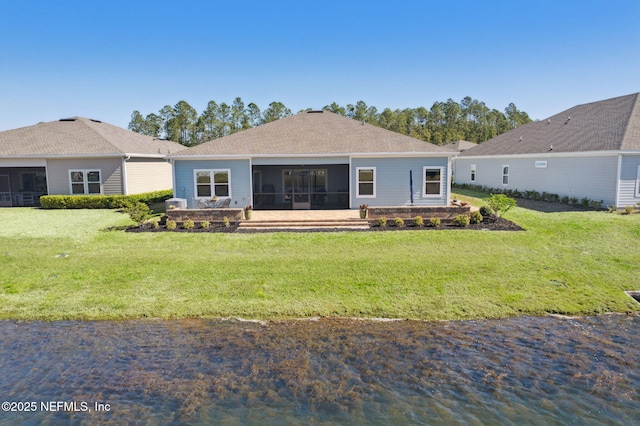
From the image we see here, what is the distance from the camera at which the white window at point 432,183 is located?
2067cm

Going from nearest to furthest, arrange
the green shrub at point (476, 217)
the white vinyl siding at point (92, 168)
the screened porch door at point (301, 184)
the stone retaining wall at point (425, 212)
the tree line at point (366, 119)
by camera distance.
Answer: the green shrub at point (476, 217)
the stone retaining wall at point (425, 212)
the screened porch door at point (301, 184)
the white vinyl siding at point (92, 168)
the tree line at point (366, 119)

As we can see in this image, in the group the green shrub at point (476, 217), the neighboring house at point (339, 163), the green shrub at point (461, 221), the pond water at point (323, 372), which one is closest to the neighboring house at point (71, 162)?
the neighboring house at point (339, 163)

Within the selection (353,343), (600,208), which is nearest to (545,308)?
(353,343)

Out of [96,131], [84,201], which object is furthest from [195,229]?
[96,131]

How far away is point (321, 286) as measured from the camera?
431 inches

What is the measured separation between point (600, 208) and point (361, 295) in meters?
16.4

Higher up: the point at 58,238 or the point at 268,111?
the point at 268,111

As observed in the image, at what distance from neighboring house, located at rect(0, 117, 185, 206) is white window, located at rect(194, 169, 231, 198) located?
6051mm

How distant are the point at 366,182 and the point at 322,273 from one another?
990 centimetres

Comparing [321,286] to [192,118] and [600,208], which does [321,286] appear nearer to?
[600,208]

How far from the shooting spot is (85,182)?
976 inches

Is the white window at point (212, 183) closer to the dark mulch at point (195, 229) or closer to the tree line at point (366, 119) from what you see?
the dark mulch at point (195, 229)

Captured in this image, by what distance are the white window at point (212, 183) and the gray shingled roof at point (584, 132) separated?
17.7 m

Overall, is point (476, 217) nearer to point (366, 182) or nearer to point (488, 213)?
point (488, 213)
